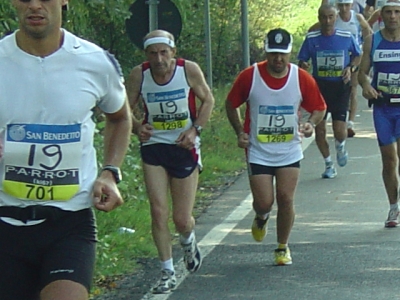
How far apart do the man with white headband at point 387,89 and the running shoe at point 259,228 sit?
147 cm

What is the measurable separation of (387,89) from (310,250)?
1.85 m

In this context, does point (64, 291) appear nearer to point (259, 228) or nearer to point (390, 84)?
point (259, 228)

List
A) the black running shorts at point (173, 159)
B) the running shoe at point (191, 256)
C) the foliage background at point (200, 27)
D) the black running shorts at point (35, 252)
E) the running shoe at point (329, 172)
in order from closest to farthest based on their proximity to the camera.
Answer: the black running shorts at point (35, 252) < the black running shorts at point (173, 159) < the running shoe at point (191, 256) < the foliage background at point (200, 27) < the running shoe at point (329, 172)

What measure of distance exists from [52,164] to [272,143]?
453 centimetres

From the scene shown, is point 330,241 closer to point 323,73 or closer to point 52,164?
point 323,73

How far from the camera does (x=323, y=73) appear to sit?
1370cm

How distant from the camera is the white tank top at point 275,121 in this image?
28.8 feet

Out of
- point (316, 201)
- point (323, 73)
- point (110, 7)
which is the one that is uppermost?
point (110, 7)


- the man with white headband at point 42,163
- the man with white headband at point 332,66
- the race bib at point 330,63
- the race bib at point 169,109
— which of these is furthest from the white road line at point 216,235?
the man with white headband at point 42,163

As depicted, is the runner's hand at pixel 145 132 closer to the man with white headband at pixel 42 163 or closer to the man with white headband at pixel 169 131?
the man with white headband at pixel 169 131

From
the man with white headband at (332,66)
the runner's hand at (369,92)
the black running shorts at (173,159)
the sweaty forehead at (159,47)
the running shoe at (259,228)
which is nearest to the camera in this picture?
the sweaty forehead at (159,47)

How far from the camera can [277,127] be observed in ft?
29.0

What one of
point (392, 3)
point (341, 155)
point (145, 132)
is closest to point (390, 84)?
point (392, 3)

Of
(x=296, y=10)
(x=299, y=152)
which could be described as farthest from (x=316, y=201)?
(x=296, y=10)
